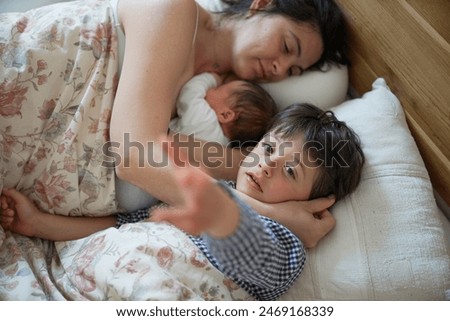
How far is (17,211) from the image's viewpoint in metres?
0.88

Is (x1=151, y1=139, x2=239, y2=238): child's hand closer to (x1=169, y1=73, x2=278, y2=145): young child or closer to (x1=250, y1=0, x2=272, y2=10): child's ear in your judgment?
(x1=169, y1=73, x2=278, y2=145): young child

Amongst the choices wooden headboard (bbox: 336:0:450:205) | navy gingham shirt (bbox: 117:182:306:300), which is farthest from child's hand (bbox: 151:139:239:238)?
wooden headboard (bbox: 336:0:450:205)

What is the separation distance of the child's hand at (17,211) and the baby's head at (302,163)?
0.36 m

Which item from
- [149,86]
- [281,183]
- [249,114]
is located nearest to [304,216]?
[281,183]

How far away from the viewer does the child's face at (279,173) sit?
851 millimetres

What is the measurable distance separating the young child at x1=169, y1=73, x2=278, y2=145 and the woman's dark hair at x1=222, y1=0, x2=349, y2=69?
0.15m

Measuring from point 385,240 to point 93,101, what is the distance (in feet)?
1.78

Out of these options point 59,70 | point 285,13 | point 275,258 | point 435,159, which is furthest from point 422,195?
point 59,70

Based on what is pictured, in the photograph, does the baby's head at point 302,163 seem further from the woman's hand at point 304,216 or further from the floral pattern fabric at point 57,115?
the floral pattern fabric at point 57,115

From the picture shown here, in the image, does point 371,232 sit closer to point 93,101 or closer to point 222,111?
point 222,111

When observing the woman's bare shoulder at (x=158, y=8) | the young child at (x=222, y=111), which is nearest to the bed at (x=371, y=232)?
the young child at (x=222, y=111)

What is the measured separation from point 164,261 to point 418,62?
59 centimetres

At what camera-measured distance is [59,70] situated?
894mm

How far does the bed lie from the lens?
78 cm
